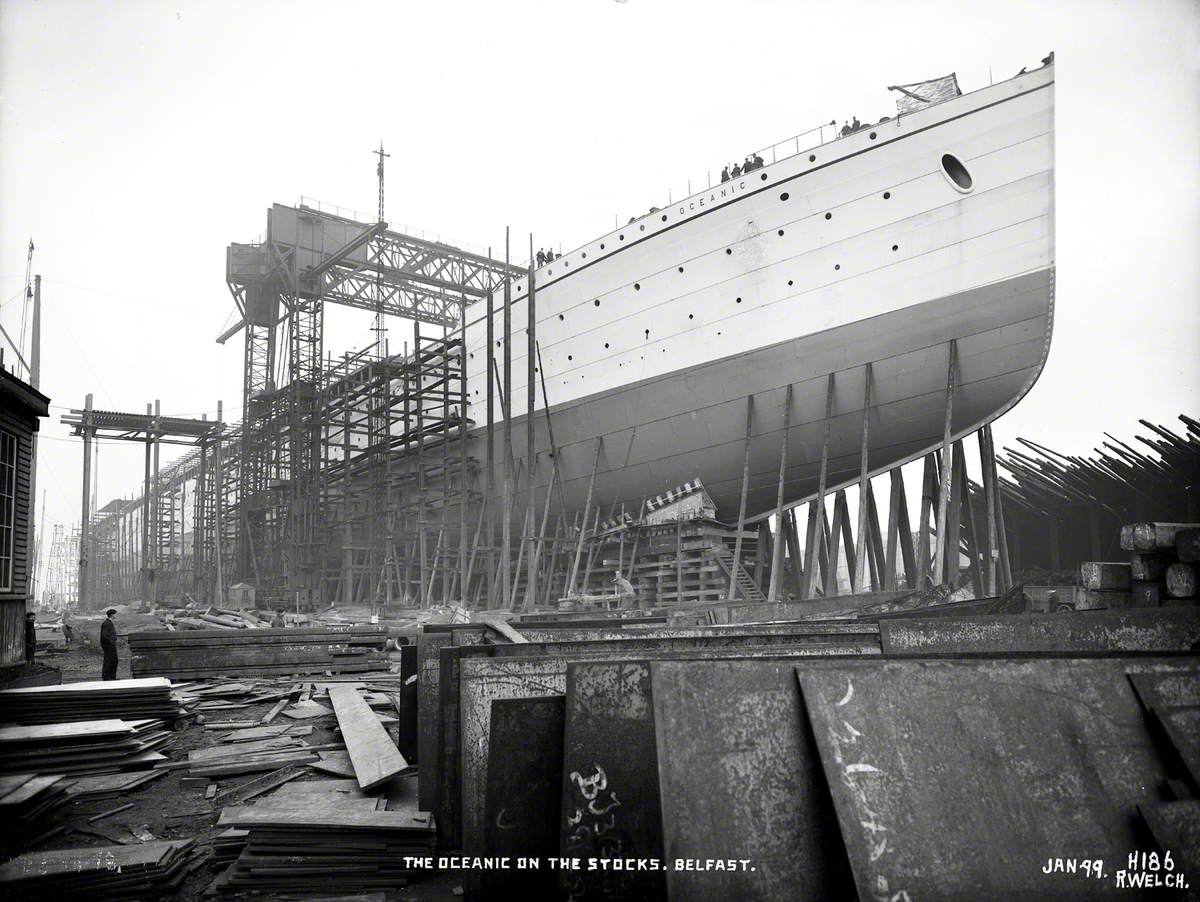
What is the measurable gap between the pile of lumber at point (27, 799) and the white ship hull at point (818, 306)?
1135 centimetres

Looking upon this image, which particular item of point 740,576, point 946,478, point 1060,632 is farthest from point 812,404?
point 1060,632

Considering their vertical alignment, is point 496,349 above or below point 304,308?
below

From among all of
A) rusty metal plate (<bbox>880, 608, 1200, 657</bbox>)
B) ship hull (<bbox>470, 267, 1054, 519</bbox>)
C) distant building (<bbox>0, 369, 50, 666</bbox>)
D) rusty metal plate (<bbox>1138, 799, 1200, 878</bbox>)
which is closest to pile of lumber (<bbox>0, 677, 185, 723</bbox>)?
distant building (<bbox>0, 369, 50, 666</bbox>)

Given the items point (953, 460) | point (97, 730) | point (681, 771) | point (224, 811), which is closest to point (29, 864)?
point (224, 811)

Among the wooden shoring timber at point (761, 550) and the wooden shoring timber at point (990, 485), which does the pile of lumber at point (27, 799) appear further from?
the wooden shoring timber at point (990, 485)

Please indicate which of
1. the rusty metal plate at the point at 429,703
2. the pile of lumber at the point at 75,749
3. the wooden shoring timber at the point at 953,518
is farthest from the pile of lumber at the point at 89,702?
the wooden shoring timber at the point at 953,518

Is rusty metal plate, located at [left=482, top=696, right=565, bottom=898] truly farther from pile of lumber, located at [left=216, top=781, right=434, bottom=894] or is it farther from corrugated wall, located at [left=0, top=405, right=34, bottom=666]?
corrugated wall, located at [left=0, top=405, right=34, bottom=666]

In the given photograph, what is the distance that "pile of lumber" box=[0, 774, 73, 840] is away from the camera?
3.82 meters

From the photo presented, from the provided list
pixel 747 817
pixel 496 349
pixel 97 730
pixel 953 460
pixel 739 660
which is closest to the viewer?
pixel 747 817

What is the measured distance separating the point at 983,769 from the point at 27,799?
4427 mm

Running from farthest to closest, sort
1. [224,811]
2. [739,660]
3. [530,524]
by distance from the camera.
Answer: [530,524] < [224,811] < [739,660]

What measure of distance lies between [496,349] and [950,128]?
1150 cm

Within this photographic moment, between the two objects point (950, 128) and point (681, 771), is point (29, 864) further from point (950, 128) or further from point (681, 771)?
point (950, 128)

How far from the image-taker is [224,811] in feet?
12.9
